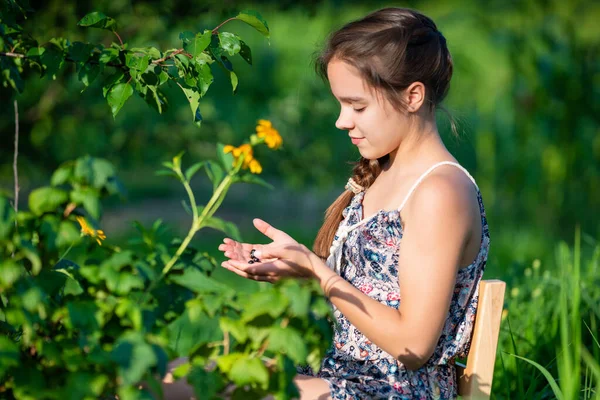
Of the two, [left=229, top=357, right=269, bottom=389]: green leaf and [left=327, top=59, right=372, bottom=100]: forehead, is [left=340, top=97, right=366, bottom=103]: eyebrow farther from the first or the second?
[left=229, top=357, right=269, bottom=389]: green leaf

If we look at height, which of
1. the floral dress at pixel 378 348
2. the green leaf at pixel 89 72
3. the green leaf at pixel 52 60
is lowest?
the floral dress at pixel 378 348

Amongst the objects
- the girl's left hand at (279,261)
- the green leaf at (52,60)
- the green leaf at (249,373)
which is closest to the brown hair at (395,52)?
the girl's left hand at (279,261)

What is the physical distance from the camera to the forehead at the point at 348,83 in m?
1.84

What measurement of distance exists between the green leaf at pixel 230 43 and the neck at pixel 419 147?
55 cm

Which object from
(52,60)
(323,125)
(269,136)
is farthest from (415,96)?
(323,125)

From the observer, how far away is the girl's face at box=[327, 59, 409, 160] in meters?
1.84

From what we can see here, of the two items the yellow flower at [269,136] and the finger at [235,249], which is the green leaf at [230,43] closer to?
the yellow flower at [269,136]

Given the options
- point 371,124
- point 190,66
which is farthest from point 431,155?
point 190,66

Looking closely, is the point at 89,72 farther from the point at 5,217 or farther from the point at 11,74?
the point at 5,217

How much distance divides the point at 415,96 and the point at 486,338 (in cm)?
58

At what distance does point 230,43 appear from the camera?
60.3 inches

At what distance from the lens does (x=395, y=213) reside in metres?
1.82

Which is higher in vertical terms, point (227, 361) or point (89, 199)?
point (89, 199)

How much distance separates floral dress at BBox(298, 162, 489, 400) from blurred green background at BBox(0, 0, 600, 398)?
6.37 ft
